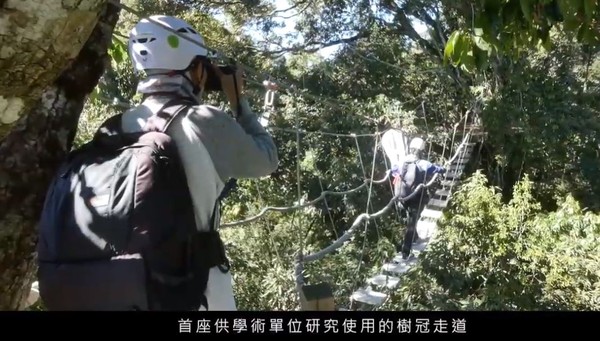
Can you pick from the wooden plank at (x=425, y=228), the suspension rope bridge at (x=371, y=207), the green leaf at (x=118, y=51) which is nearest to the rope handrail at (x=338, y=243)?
the suspension rope bridge at (x=371, y=207)

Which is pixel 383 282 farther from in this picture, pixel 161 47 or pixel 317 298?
pixel 161 47

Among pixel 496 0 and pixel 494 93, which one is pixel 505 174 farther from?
pixel 496 0

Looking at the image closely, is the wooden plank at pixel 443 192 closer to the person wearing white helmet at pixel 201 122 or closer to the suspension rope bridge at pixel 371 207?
the suspension rope bridge at pixel 371 207

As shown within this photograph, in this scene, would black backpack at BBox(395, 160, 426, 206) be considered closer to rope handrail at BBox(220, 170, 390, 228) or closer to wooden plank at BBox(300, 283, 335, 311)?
rope handrail at BBox(220, 170, 390, 228)

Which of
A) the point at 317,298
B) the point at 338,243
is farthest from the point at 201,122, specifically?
the point at 338,243

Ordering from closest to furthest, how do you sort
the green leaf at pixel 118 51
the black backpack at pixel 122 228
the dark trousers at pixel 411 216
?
the black backpack at pixel 122 228
the green leaf at pixel 118 51
the dark trousers at pixel 411 216
